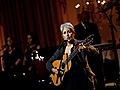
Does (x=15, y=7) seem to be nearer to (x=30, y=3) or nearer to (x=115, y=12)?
(x=30, y=3)

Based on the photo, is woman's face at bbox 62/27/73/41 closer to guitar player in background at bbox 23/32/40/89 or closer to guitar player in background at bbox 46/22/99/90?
guitar player in background at bbox 46/22/99/90

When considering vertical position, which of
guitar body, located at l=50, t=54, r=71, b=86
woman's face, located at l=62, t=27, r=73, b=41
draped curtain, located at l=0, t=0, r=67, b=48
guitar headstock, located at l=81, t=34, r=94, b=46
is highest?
draped curtain, located at l=0, t=0, r=67, b=48

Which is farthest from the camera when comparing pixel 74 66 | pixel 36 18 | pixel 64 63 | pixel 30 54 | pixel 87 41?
pixel 36 18

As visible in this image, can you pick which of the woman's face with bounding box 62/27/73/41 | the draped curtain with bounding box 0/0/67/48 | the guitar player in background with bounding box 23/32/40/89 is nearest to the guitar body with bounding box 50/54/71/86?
the woman's face with bounding box 62/27/73/41

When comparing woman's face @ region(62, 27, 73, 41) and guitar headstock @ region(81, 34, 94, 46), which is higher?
woman's face @ region(62, 27, 73, 41)

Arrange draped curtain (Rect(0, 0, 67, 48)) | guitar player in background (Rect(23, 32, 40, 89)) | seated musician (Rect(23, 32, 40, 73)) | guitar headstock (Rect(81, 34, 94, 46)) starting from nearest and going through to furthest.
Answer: guitar headstock (Rect(81, 34, 94, 46))
guitar player in background (Rect(23, 32, 40, 89))
seated musician (Rect(23, 32, 40, 73))
draped curtain (Rect(0, 0, 67, 48))

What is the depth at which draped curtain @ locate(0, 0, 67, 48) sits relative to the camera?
7.64 m

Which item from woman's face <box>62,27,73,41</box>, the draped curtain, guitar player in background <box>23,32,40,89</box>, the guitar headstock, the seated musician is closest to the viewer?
the guitar headstock

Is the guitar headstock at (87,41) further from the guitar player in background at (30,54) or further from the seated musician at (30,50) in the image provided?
the seated musician at (30,50)

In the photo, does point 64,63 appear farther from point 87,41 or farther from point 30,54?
point 30,54

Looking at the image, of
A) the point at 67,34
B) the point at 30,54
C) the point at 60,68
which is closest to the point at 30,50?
the point at 30,54

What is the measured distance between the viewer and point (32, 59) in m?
5.46

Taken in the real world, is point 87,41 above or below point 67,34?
below

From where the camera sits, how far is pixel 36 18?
7.87m
